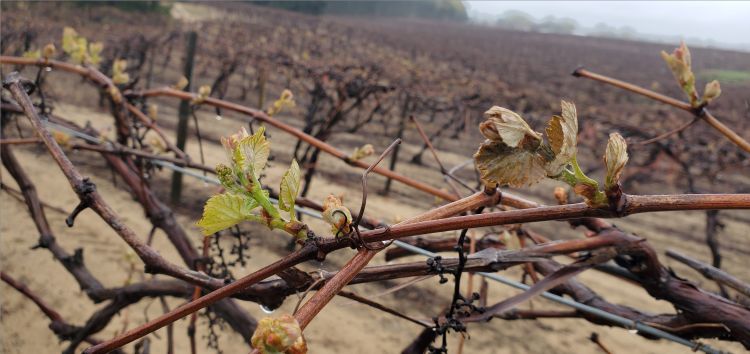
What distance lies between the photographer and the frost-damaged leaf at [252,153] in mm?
402

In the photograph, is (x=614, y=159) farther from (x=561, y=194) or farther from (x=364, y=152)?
(x=364, y=152)

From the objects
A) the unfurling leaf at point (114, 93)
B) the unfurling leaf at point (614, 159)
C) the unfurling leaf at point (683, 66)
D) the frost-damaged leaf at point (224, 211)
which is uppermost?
the unfurling leaf at point (683, 66)

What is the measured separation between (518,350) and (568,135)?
2.78 metres

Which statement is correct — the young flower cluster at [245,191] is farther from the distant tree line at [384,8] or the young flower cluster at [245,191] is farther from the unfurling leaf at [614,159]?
the distant tree line at [384,8]

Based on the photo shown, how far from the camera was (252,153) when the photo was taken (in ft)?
1.35

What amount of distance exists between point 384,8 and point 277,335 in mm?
64657

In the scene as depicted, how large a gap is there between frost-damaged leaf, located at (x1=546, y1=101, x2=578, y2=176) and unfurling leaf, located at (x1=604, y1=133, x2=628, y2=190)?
0.03 metres

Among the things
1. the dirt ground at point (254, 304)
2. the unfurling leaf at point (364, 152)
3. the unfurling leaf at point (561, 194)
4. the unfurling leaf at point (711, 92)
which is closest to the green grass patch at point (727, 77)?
the dirt ground at point (254, 304)

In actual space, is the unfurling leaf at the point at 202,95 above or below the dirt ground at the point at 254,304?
above

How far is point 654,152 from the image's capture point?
5438 mm

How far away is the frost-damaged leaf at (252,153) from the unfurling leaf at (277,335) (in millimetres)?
123

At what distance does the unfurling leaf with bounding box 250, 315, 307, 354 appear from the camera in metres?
0.34

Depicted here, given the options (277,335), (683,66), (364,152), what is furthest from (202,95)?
(277,335)

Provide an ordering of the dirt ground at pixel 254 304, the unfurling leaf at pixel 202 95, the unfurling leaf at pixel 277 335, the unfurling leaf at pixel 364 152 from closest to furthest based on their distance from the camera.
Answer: the unfurling leaf at pixel 277 335
the unfurling leaf at pixel 364 152
the unfurling leaf at pixel 202 95
the dirt ground at pixel 254 304
